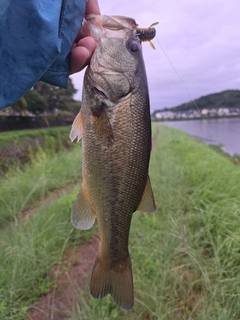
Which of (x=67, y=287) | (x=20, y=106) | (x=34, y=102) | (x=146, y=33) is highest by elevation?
(x=34, y=102)

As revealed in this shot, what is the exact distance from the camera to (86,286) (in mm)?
3402

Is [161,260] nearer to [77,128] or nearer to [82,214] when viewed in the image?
[82,214]

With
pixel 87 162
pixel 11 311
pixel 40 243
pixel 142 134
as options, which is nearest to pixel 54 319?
pixel 11 311

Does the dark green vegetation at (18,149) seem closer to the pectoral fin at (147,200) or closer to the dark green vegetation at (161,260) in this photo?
the dark green vegetation at (161,260)

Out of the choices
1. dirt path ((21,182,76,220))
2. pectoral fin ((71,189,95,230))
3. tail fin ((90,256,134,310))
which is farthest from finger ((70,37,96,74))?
dirt path ((21,182,76,220))

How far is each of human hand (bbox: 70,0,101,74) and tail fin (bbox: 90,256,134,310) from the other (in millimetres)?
1209

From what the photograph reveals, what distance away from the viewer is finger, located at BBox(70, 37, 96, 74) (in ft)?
5.39

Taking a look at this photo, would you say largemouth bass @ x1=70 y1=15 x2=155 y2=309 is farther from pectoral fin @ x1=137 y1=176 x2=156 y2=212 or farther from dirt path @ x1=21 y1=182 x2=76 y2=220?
dirt path @ x1=21 y1=182 x2=76 y2=220

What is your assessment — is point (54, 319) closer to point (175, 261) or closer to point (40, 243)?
point (40, 243)

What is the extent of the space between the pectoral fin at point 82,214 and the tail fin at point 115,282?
282 mm

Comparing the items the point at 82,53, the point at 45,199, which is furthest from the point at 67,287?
the point at 45,199

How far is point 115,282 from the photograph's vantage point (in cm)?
184

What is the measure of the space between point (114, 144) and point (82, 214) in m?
0.49

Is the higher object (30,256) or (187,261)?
(30,256)
